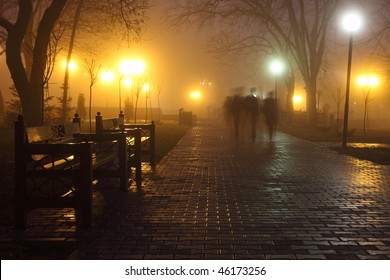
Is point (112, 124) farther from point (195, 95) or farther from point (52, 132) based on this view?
point (195, 95)

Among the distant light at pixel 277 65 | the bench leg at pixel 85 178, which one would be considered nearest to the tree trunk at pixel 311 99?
the distant light at pixel 277 65

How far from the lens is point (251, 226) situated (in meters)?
5.87

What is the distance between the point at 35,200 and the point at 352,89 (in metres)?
68.7

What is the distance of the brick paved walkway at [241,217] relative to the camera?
4863 millimetres

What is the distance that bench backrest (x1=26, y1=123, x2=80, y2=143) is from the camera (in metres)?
6.75

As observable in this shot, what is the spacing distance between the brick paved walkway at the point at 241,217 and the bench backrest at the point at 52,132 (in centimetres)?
113

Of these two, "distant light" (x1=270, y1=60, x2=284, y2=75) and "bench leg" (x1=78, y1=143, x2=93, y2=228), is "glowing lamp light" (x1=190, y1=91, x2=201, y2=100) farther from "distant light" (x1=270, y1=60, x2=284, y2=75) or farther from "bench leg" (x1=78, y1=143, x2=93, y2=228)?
"bench leg" (x1=78, y1=143, x2=93, y2=228)

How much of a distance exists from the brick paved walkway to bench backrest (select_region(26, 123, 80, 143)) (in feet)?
3.72

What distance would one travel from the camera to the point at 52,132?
26.0ft

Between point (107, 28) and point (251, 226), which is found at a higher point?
point (107, 28)

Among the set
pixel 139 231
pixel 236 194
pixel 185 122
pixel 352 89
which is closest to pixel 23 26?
pixel 236 194

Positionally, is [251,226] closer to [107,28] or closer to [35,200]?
[35,200]

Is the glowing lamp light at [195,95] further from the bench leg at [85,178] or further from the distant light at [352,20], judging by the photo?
the bench leg at [85,178]
